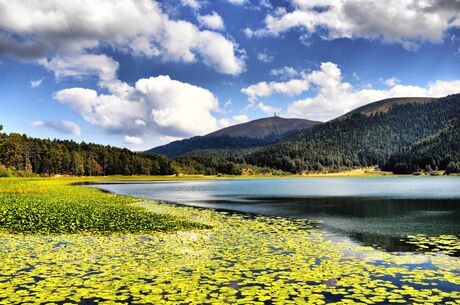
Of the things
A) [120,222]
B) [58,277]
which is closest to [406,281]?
[58,277]

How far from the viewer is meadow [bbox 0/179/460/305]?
18.1m

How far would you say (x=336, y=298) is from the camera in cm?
1802

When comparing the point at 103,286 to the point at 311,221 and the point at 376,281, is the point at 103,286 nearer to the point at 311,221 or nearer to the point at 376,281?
the point at 376,281

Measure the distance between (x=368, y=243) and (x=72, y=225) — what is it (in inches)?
1131

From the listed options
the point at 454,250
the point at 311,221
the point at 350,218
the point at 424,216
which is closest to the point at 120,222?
the point at 311,221

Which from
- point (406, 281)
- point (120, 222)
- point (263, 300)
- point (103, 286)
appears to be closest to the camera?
point (263, 300)

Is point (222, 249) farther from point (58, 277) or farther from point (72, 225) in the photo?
point (72, 225)

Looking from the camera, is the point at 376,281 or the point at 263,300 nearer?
the point at 263,300

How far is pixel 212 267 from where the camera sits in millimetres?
23859

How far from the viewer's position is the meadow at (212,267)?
1809 cm

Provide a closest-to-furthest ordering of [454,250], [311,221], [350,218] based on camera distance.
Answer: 1. [454,250]
2. [311,221]
3. [350,218]

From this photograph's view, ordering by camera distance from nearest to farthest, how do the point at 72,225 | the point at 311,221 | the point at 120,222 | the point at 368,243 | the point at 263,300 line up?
the point at 263,300
the point at 368,243
the point at 72,225
the point at 120,222
the point at 311,221

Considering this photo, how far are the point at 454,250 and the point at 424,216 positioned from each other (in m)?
25.3

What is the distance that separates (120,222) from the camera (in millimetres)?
43656
